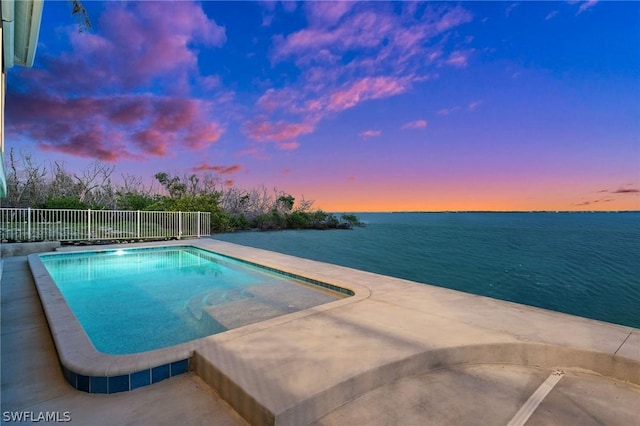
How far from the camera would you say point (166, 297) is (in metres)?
4.53

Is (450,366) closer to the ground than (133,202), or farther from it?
closer to the ground

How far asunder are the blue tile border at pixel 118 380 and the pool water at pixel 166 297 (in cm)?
99

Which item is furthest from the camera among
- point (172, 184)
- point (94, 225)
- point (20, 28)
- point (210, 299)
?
point (172, 184)

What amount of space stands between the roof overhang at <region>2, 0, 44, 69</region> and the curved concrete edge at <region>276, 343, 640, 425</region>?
428 centimetres

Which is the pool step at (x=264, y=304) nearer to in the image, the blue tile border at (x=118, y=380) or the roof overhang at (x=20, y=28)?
the blue tile border at (x=118, y=380)

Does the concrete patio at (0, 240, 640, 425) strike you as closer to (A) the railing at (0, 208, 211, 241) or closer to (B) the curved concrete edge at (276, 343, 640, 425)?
(B) the curved concrete edge at (276, 343, 640, 425)

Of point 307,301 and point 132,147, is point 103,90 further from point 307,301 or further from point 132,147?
point 307,301

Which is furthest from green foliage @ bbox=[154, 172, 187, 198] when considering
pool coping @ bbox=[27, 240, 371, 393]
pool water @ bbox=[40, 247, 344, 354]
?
pool coping @ bbox=[27, 240, 371, 393]

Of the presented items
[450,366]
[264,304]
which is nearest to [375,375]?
[450,366]

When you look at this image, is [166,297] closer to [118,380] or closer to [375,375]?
[118,380]

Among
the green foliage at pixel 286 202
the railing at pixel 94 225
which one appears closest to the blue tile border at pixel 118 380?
the railing at pixel 94 225

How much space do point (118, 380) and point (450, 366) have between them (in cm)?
230

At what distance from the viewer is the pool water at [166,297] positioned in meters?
3.20

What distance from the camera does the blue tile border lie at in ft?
5.94
